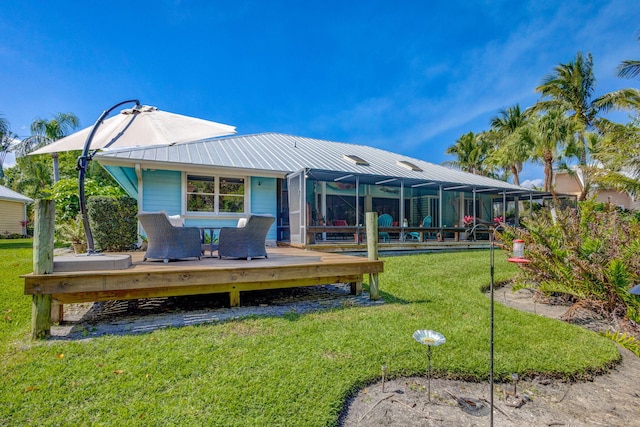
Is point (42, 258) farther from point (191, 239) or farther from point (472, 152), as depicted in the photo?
point (472, 152)

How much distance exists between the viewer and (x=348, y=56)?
18.8m

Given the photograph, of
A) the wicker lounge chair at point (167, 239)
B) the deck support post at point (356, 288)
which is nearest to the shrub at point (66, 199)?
the wicker lounge chair at point (167, 239)

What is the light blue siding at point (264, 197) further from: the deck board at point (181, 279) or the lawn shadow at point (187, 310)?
the deck board at point (181, 279)

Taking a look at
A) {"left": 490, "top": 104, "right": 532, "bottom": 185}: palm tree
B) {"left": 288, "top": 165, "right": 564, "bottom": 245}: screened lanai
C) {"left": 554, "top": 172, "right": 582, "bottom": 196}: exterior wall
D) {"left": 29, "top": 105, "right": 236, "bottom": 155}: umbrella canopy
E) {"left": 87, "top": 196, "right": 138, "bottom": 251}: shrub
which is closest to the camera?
{"left": 29, "top": 105, "right": 236, "bottom": 155}: umbrella canopy

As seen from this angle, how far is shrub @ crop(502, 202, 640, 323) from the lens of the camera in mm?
4738

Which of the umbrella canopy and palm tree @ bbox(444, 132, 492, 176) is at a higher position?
palm tree @ bbox(444, 132, 492, 176)

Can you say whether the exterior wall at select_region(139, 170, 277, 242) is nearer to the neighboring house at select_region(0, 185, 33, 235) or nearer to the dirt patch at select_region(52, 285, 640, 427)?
the dirt patch at select_region(52, 285, 640, 427)

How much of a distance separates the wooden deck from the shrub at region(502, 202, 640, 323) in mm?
3108

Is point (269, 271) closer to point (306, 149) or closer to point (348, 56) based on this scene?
point (306, 149)

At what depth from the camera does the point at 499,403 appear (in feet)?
8.49

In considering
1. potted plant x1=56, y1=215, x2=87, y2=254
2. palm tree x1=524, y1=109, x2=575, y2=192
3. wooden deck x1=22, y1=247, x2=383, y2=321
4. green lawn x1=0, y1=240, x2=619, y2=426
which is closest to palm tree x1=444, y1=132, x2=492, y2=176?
palm tree x1=524, y1=109, x2=575, y2=192

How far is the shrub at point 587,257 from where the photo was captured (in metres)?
4.74

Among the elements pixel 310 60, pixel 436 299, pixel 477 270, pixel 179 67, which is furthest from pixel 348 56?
pixel 436 299

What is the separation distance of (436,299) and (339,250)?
5.20 metres
